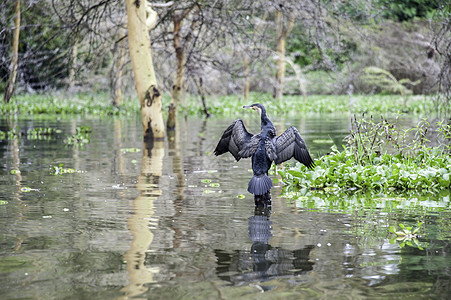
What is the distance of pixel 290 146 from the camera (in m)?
8.43

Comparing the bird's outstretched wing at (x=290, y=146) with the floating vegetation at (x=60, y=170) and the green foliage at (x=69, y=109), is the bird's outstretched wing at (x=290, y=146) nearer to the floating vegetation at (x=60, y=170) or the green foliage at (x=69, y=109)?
the floating vegetation at (x=60, y=170)

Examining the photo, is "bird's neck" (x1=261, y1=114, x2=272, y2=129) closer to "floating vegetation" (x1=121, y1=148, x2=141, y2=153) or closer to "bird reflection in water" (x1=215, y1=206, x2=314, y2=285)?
"bird reflection in water" (x1=215, y1=206, x2=314, y2=285)

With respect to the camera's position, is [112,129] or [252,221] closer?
[252,221]

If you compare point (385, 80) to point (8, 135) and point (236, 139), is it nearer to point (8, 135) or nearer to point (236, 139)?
point (8, 135)

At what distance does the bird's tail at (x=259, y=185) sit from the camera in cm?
777

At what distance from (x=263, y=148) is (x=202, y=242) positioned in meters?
2.06

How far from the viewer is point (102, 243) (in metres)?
6.22

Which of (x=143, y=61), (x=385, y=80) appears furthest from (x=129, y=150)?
(x=385, y=80)

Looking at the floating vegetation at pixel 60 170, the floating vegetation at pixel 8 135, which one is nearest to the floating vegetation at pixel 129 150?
the floating vegetation at pixel 60 170

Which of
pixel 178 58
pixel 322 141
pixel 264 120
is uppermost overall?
pixel 178 58

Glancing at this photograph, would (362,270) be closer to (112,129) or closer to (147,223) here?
(147,223)

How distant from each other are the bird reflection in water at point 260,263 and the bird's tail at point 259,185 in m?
1.30

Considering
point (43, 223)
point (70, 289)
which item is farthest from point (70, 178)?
point (70, 289)

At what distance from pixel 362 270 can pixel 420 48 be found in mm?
43297
